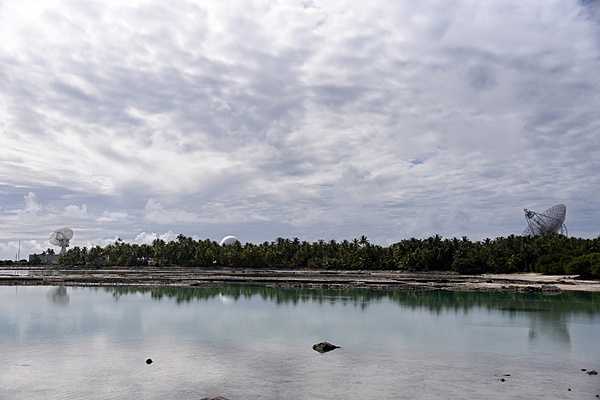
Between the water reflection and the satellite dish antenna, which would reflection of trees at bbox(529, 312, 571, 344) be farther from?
the satellite dish antenna

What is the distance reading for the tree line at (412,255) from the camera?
406ft

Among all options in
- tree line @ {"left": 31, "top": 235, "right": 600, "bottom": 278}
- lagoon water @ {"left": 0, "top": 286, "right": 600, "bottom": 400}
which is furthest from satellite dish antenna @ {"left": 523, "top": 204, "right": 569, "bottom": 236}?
lagoon water @ {"left": 0, "top": 286, "right": 600, "bottom": 400}

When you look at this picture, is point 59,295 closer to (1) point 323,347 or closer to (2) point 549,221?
(1) point 323,347

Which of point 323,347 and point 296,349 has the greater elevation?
point 323,347

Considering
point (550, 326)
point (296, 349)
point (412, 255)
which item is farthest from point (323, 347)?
point (412, 255)

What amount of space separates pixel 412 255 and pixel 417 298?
297 feet

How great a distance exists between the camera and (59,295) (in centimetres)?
7312

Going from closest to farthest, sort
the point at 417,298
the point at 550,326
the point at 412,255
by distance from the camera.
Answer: the point at 550,326 → the point at 417,298 → the point at 412,255

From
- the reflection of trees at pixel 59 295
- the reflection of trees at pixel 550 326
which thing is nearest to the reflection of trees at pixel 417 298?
the reflection of trees at pixel 550 326

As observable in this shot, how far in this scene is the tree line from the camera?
12362cm

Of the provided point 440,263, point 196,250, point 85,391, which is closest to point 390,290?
point 85,391

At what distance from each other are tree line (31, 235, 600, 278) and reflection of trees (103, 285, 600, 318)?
4022 cm

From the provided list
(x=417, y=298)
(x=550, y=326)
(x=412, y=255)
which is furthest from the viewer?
(x=412, y=255)

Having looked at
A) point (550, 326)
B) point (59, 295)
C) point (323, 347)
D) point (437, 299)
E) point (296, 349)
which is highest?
point (437, 299)
